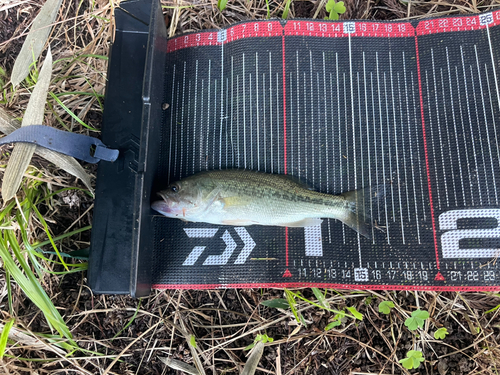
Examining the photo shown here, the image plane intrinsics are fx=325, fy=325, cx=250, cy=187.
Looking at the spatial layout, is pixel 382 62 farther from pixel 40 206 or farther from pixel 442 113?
pixel 40 206

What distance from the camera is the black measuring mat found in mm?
3221

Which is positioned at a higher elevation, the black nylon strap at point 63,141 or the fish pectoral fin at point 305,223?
the black nylon strap at point 63,141

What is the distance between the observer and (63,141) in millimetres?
2965

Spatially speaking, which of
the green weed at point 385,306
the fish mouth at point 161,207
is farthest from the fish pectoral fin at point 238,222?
the green weed at point 385,306

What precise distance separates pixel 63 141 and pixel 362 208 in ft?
9.58

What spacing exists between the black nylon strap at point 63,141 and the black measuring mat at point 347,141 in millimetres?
622

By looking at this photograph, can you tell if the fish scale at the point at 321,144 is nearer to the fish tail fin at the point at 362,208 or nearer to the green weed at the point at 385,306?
the fish tail fin at the point at 362,208

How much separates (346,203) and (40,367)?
3399mm

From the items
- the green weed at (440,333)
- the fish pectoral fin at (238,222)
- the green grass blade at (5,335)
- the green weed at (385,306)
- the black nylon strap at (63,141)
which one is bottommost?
the green weed at (440,333)

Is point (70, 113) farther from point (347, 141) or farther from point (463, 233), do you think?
point (463, 233)

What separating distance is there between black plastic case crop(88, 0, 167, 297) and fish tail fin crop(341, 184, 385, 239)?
76.9 inches

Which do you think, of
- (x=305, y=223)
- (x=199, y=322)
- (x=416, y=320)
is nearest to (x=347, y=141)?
(x=305, y=223)

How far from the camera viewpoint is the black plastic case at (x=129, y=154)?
9.53ft

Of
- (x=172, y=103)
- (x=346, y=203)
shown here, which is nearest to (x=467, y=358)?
(x=346, y=203)
